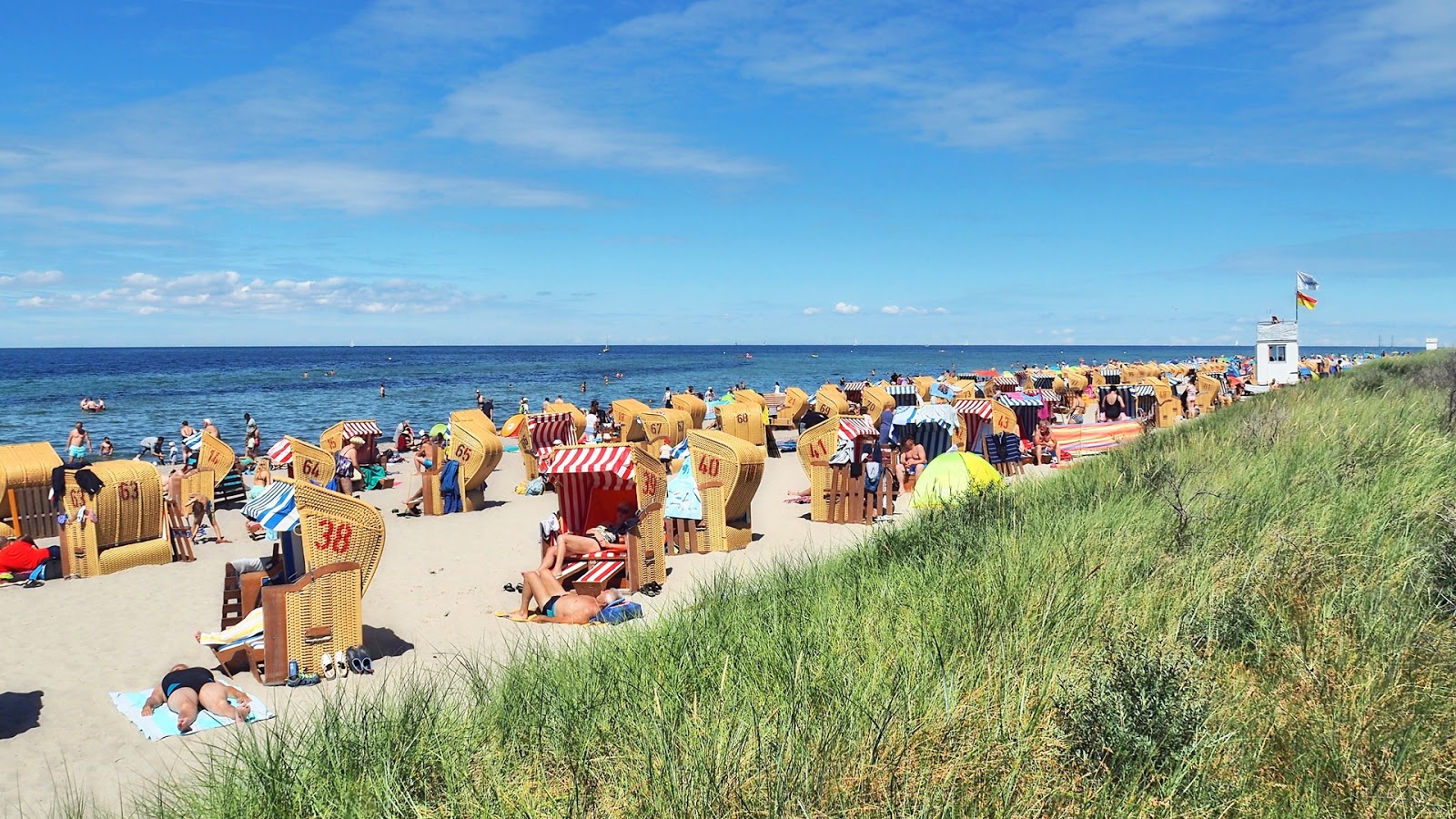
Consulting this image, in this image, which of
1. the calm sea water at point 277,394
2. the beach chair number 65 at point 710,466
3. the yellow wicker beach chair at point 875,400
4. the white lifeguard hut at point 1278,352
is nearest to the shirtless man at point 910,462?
the beach chair number 65 at point 710,466

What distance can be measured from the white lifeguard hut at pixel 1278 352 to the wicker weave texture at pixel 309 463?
1222 inches

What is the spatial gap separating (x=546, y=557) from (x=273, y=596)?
2.74 meters

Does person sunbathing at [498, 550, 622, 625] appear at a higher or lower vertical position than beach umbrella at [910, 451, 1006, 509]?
lower

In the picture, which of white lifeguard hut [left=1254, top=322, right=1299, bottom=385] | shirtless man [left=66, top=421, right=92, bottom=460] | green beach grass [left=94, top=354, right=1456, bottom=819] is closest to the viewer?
green beach grass [left=94, top=354, right=1456, bottom=819]

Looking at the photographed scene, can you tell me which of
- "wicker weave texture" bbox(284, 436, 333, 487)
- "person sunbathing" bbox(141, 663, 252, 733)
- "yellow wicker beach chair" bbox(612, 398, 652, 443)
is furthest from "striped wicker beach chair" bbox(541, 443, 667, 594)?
"yellow wicker beach chair" bbox(612, 398, 652, 443)

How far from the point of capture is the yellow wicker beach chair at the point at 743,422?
68.3ft

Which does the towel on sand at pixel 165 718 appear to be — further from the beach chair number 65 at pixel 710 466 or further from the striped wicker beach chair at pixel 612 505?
the beach chair number 65 at pixel 710 466

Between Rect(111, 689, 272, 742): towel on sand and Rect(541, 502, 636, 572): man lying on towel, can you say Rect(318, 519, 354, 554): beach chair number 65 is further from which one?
Rect(541, 502, 636, 572): man lying on towel

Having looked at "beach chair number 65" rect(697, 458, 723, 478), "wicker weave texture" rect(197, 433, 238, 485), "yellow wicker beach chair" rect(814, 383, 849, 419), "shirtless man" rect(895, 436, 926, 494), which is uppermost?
"yellow wicker beach chair" rect(814, 383, 849, 419)

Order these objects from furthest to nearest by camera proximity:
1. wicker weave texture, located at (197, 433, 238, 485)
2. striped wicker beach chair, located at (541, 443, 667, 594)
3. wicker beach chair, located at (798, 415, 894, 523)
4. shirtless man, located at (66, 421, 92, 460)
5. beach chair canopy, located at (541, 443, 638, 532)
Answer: shirtless man, located at (66, 421, 92, 460) < wicker weave texture, located at (197, 433, 238, 485) < wicker beach chair, located at (798, 415, 894, 523) < beach chair canopy, located at (541, 443, 638, 532) < striped wicker beach chair, located at (541, 443, 667, 594)

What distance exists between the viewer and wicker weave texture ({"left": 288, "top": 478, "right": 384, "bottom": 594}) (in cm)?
753

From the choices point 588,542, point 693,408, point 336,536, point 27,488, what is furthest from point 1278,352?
point 27,488

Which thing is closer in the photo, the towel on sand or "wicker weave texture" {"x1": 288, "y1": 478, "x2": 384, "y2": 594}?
the towel on sand

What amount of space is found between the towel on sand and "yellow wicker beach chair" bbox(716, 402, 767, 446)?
47.4 feet
